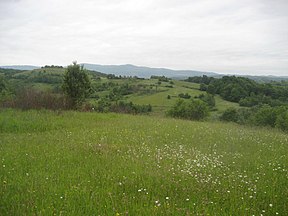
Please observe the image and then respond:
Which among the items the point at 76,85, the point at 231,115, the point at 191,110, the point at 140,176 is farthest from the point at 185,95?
the point at 140,176

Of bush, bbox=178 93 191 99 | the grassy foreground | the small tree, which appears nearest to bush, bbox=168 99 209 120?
bush, bbox=178 93 191 99

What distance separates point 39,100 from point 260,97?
6376 cm

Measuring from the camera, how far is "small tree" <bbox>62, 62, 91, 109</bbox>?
21891 millimetres

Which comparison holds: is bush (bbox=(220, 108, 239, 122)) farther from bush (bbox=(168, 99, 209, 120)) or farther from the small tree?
the small tree

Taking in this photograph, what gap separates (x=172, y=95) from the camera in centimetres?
8750

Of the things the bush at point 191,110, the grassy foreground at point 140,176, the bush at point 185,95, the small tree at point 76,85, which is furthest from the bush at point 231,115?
the grassy foreground at point 140,176

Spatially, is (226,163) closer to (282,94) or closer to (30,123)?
(30,123)

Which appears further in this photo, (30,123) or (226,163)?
(30,123)

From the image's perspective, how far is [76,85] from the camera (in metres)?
21.8

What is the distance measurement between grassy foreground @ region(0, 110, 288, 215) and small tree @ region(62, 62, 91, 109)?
34.9 ft

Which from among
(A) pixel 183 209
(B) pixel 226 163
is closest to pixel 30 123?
(B) pixel 226 163

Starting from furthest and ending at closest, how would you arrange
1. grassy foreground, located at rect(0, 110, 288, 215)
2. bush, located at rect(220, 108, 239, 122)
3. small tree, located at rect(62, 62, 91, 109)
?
bush, located at rect(220, 108, 239, 122)
small tree, located at rect(62, 62, 91, 109)
grassy foreground, located at rect(0, 110, 288, 215)

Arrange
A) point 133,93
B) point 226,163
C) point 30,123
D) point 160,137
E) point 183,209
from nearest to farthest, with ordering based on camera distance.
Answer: point 183,209 → point 226,163 → point 160,137 → point 30,123 → point 133,93

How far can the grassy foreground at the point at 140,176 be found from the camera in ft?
16.0
